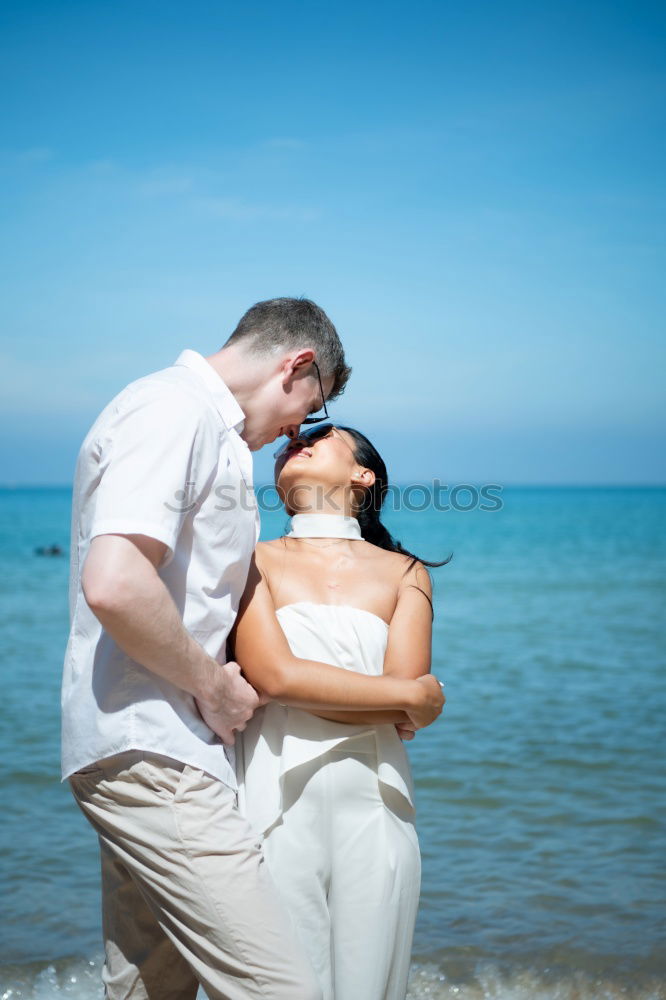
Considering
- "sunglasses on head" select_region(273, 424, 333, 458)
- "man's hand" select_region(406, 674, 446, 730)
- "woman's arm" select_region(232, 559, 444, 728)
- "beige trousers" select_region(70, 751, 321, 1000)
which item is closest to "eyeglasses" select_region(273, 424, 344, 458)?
"sunglasses on head" select_region(273, 424, 333, 458)

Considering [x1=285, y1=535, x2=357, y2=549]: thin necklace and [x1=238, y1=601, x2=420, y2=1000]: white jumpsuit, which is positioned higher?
[x1=285, y1=535, x2=357, y2=549]: thin necklace

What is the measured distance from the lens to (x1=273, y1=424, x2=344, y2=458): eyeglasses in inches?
130

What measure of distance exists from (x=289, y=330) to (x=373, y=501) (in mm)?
863

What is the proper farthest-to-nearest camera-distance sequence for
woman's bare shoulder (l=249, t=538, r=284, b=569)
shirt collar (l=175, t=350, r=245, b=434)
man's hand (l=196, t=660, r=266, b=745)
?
woman's bare shoulder (l=249, t=538, r=284, b=569)
shirt collar (l=175, t=350, r=245, b=434)
man's hand (l=196, t=660, r=266, b=745)

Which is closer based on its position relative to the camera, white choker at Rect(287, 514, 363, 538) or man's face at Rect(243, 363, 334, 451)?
man's face at Rect(243, 363, 334, 451)

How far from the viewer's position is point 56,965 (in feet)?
15.2

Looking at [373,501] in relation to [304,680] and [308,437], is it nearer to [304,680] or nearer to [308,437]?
[308,437]

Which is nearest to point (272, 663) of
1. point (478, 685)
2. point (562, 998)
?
point (562, 998)

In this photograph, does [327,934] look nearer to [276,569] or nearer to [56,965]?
[276,569]

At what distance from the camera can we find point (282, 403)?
290cm

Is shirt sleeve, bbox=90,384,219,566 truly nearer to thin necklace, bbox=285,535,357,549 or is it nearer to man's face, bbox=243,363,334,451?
man's face, bbox=243,363,334,451

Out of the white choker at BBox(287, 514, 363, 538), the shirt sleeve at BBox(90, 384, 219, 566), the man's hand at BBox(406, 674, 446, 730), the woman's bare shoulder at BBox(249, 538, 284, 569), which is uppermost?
the shirt sleeve at BBox(90, 384, 219, 566)

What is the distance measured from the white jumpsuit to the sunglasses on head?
0.75 metres

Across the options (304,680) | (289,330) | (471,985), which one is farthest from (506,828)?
(289,330)
